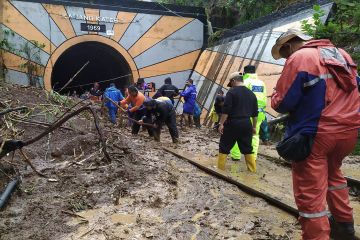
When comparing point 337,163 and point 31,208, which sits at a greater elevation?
point 337,163

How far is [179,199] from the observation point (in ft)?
14.9

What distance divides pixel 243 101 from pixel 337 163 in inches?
120

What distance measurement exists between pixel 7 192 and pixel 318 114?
3.36 m

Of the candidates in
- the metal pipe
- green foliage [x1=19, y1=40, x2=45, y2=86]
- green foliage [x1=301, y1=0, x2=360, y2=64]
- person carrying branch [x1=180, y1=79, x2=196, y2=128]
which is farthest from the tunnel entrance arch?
the metal pipe

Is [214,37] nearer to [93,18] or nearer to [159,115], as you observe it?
[93,18]

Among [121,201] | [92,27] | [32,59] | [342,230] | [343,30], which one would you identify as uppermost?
[92,27]

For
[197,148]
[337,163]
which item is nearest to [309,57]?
[337,163]

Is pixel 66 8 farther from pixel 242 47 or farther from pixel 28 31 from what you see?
pixel 242 47

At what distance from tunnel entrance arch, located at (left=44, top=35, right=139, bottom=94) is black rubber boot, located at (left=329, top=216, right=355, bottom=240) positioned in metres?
10.2

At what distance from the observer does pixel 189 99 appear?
40.6 ft

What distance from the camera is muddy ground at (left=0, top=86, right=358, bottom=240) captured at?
356cm

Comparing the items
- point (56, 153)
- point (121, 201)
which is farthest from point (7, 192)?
point (56, 153)

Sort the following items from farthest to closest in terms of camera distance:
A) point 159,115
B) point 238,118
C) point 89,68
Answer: point 89,68 < point 159,115 < point 238,118

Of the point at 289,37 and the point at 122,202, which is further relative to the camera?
the point at 122,202
